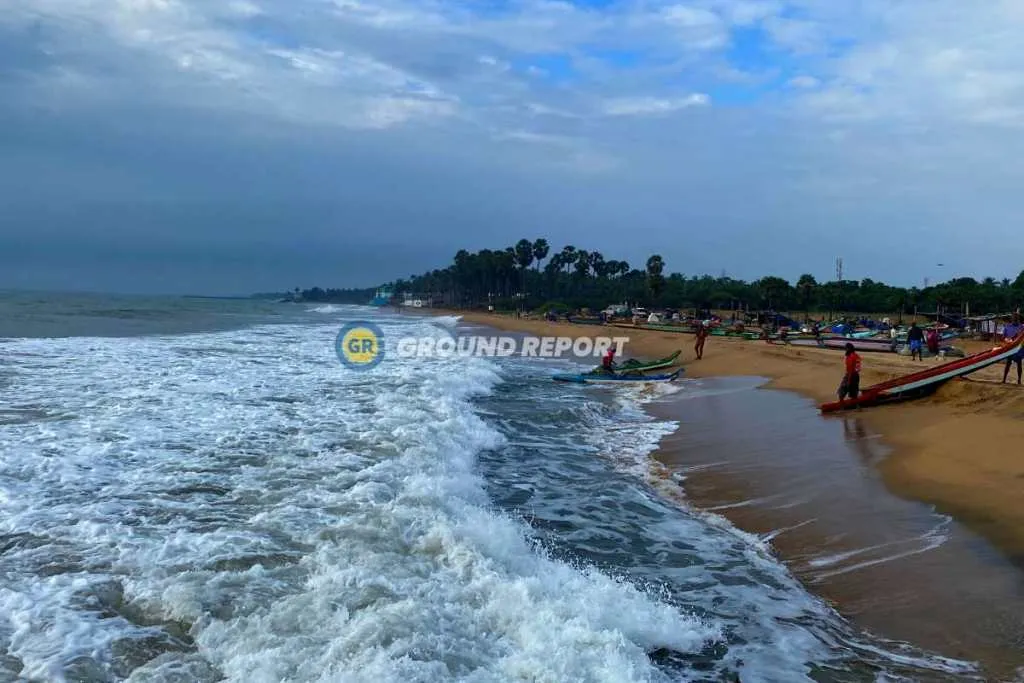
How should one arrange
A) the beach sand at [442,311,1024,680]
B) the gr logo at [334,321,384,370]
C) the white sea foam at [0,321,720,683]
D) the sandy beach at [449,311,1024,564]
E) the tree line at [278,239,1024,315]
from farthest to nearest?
the tree line at [278,239,1024,315] → the gr logo at [334,321,384,370] → the sandy beach at [449,311,1024,564] → the beach sand at [442,311,1024,680] → the white sea foam at [0,321,720,683]

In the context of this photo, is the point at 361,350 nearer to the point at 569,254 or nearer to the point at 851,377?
the point at 851,377

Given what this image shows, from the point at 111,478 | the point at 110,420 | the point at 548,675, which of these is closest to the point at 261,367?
the point at 110,420

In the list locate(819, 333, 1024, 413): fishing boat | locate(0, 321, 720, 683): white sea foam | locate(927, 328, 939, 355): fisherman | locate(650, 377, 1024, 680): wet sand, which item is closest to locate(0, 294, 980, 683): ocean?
locate(0, 321, 720, 683): white sea foam

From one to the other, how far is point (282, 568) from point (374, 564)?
798 mm

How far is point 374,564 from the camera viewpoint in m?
5.96

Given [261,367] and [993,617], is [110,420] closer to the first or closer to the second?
[261,367]

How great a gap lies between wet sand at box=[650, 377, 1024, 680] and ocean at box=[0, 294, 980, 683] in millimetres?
285

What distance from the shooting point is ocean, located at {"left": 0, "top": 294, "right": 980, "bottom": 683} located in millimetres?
4465

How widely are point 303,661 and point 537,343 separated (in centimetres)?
4193

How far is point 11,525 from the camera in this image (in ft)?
21.6

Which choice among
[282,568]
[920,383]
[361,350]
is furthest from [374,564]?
[361,350]

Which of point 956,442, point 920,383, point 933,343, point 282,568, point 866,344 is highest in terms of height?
point 933,343

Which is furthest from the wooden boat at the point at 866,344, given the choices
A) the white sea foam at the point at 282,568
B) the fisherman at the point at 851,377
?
the white sea foam at the point at 282,568

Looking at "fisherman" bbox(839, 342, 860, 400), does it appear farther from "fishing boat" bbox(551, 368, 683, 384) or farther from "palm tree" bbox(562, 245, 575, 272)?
"palm tree" bbox(562, 245, 575, 272)
